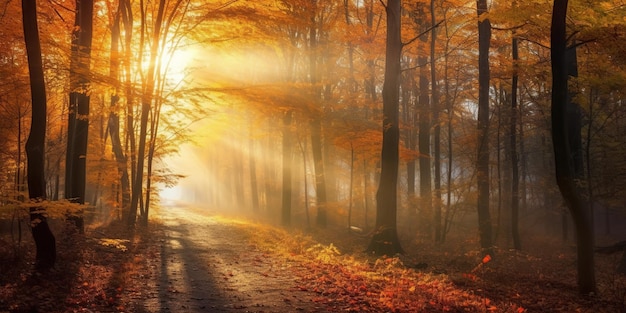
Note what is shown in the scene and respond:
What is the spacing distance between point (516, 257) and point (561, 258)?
303 centimetres

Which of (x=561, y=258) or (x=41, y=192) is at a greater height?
(x=41, y=192)

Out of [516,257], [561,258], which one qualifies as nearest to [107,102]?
[516,257]

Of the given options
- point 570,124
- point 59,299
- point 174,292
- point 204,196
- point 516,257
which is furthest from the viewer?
point 204,196

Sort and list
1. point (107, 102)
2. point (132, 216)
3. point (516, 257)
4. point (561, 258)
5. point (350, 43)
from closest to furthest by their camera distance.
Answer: point (132, 216) → point (516, 257) → point (561, 258) → point (107, 102) → point (350, 43)

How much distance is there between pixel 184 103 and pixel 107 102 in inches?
269

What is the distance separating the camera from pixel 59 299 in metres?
7.43

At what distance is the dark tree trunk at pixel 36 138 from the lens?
873 centimetres

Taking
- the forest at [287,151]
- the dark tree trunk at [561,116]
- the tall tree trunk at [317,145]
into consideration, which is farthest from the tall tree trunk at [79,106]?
the dark tree trunk at [561,116]

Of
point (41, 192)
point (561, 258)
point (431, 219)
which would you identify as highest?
point (41, 192)

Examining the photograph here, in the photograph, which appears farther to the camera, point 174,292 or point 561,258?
point 561,258

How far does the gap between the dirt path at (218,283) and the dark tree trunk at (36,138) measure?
214 centimetres

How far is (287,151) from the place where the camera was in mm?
25406

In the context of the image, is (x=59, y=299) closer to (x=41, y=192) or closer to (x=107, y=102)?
(x=41, y=192)

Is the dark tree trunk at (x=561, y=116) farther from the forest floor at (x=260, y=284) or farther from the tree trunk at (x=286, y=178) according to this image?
the tree trunk at (x=286, y=178)
